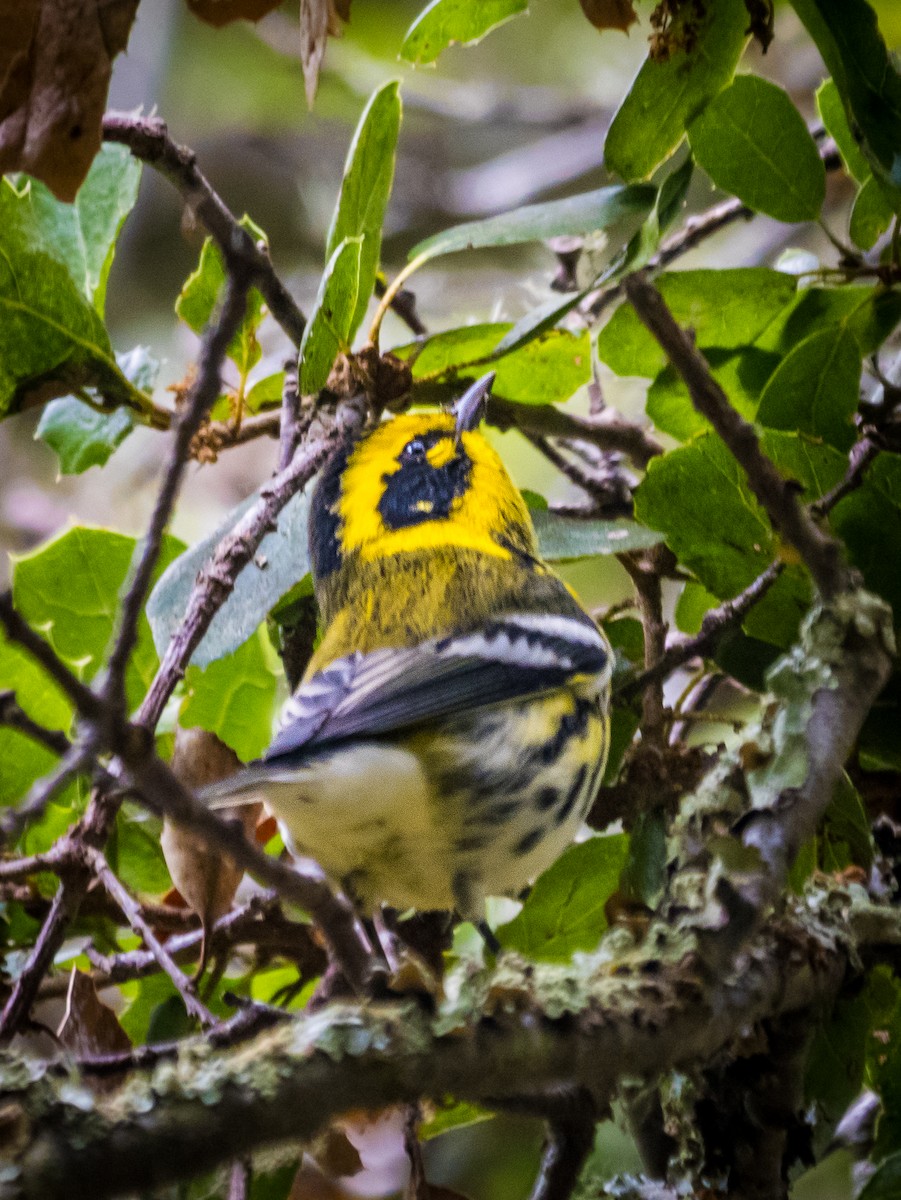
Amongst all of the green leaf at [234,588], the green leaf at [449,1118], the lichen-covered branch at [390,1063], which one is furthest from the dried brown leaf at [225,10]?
the green leaf at [449,1118]

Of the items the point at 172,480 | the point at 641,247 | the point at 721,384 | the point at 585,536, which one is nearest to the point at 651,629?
the point at 585,536

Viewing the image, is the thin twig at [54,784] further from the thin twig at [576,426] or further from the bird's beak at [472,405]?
the thin twig at [576,426]

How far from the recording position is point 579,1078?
58 cm

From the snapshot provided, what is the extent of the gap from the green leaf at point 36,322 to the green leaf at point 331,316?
0.21 metres

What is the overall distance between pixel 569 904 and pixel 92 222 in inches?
28.3

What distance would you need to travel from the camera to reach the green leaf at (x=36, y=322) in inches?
40.5

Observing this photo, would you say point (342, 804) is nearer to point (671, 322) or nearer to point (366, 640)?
point (366, 640)

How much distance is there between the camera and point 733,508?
98cm

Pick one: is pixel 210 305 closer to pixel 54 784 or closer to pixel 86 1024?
pixel 86 1024

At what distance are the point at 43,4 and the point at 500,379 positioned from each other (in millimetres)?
527

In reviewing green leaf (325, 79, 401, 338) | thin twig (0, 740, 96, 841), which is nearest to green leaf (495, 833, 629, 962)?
green leaf (325, 79, 401, 338)

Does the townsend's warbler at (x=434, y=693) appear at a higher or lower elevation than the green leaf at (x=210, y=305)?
lower

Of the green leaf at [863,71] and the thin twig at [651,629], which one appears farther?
the thin twig at [651,629]

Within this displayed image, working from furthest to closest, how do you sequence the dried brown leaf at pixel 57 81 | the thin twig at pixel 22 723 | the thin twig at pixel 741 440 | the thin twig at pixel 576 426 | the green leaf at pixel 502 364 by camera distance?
1. the thin twig at pixel 576 426
2. the green leaf at pixel 502 364
3. the dried brown leaf at pixel 57 81
4. the thin twig at pixel 741 440
5. the thin twig at pixel 22 723
